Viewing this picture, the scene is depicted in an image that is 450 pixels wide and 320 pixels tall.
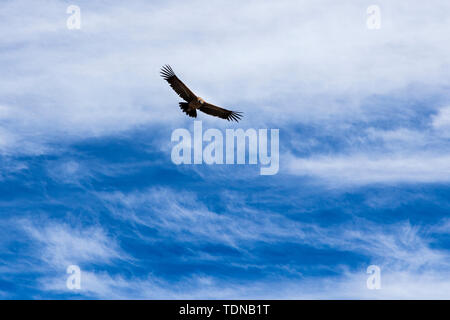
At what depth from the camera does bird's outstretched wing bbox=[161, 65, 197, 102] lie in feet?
174

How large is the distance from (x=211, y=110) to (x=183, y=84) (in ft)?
11.0

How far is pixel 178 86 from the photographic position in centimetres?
5353

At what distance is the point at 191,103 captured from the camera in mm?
54250

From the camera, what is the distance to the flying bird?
174 feet

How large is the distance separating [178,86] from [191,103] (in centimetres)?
152

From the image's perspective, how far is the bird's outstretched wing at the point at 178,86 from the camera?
52938 millimetres
